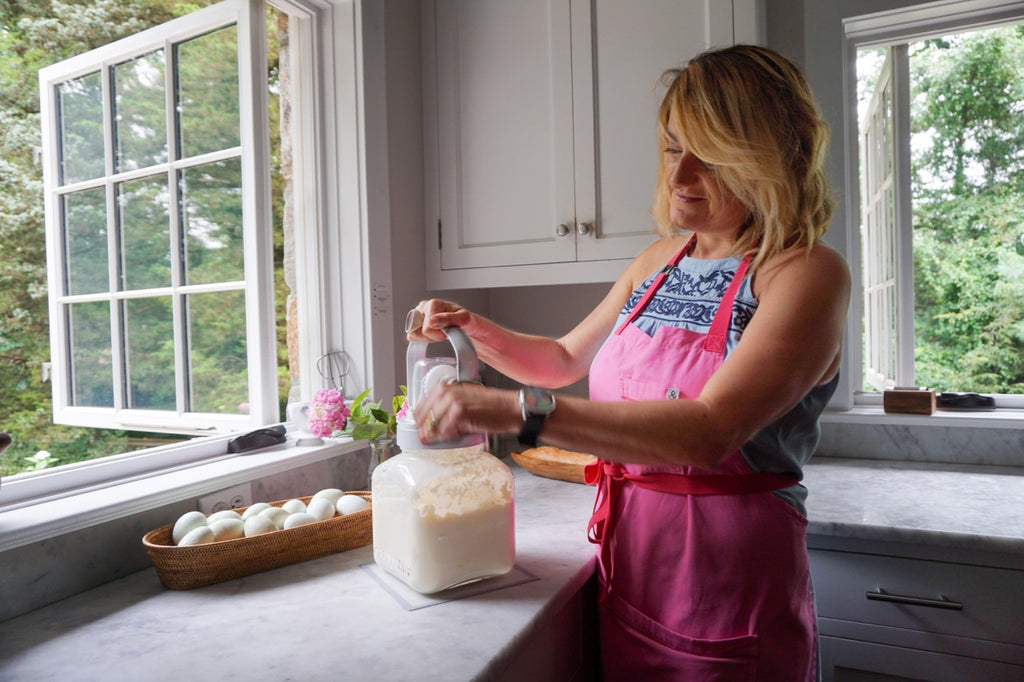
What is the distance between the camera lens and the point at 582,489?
5.12 feet

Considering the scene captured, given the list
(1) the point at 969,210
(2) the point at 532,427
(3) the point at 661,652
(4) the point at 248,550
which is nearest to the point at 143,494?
(4) the point at 248,550

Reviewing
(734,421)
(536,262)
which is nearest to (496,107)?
(536,262)

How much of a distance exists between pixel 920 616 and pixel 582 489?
27.7 inches

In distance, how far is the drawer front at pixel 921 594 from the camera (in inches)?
45.3

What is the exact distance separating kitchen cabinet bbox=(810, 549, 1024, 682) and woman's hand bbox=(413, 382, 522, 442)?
0.88 metres

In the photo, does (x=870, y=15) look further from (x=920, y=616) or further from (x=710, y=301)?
(x=920, y=616)

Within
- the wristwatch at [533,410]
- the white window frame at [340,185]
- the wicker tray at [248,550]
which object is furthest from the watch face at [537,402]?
the white window frame at [340,185]

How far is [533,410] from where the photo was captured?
2.31 ft

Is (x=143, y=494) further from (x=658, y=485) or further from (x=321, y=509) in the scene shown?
(x=658, y=485)

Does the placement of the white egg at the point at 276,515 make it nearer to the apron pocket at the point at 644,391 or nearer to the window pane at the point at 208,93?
the apron pocket at the point at 644,391

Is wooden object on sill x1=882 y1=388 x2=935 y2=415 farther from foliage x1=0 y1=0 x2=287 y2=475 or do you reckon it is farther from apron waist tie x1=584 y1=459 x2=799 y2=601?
foliage x1=0 y1=0 x2=287 y2=475

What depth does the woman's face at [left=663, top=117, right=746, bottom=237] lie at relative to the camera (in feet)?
3.35

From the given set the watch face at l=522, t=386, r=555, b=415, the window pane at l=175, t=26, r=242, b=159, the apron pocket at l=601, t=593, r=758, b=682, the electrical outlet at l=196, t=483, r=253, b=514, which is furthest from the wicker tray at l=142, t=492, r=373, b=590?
the window pane at l=175, t=26, r=242, b=159

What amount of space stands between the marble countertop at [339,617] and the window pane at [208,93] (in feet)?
3.39
